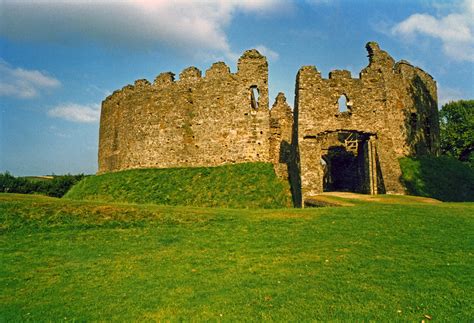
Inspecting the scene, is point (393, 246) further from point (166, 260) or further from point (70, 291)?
point (70, 291)

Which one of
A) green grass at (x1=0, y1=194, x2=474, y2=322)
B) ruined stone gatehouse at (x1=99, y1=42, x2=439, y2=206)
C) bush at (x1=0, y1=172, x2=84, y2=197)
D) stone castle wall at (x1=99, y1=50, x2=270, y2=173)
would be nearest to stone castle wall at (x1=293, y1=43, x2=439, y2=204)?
ruined stone gatehouse at (x1=99, y1=42, x2=439, y2=206)

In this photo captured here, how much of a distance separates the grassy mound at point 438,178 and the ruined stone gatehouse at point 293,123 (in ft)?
5.33

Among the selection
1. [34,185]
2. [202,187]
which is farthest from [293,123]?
[34,185]

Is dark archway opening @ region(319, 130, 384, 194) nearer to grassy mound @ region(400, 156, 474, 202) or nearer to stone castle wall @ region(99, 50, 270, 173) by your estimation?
grassy mound @ region(400, 156, 474, 202)

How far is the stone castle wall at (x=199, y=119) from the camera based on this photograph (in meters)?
28.1

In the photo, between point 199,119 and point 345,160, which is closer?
point 199,119

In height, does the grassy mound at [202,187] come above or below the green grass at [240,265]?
above

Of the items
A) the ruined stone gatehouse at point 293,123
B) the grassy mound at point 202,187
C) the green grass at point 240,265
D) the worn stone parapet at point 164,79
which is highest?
the worn stone parapet at point 164,79

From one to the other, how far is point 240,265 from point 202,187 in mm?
16160

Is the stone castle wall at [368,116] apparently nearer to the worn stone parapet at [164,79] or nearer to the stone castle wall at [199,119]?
the stone castle wall at [199,119]

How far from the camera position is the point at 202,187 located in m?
25.7

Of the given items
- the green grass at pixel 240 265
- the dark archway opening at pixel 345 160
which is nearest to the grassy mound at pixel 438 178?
the dark archway opening at pixel 345 160

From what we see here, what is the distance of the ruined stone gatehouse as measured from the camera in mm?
25297

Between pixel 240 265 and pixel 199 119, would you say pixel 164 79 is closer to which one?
pixel 199 119
